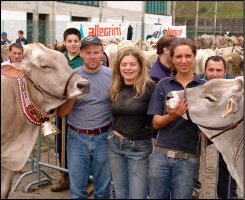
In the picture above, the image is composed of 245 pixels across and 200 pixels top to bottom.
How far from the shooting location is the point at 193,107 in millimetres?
3391

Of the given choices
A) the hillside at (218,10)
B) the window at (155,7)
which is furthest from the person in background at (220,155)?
the hillside at (218,10)

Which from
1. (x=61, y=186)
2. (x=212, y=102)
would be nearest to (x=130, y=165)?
(x=212, y=102)

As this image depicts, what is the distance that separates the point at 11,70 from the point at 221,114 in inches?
76.2

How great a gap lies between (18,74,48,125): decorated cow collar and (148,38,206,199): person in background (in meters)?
1.05

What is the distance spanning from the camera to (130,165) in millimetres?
3582

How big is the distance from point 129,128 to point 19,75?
3.77ft

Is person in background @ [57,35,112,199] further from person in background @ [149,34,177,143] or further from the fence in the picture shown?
the fence

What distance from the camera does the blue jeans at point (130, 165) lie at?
3561mm

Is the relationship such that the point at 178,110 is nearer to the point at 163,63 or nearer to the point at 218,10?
the point at 163,63

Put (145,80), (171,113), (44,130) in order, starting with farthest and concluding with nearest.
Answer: (44,130)
(145,80)
(171,113)

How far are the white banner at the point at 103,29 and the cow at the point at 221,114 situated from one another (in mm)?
10628

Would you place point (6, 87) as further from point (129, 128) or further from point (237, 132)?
point (237, 132)

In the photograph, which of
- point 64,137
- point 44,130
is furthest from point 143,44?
point 44,130

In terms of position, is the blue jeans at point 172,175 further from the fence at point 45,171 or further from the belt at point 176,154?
the fence at point 45,171
